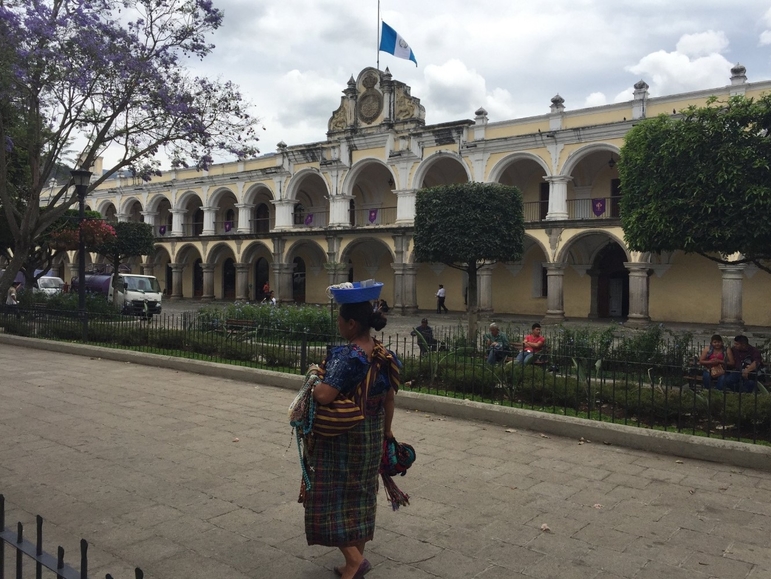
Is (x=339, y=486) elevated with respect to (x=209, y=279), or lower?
lower

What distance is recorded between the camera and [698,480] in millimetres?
4844

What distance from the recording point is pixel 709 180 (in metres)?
9.33

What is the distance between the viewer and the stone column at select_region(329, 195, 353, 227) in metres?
26.5

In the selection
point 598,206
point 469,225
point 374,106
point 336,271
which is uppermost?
point 374,106

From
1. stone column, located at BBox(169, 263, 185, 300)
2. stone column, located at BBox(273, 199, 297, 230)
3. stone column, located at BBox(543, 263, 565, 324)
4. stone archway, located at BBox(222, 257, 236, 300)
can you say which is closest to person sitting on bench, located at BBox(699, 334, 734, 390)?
stone column, located at BBox(543, 263, 565, 324)

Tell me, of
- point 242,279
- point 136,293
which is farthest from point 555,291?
point 242,279

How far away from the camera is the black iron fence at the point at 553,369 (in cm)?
606

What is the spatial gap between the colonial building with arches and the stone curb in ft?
47.1

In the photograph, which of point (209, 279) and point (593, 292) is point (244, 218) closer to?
point (209, 279)

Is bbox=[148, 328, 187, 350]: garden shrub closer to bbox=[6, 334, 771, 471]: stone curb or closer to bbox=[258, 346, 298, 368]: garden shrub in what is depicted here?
bbox=[258, 346, 298, 368]: garden shrub

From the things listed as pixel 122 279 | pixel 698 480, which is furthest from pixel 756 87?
pixel 122 279

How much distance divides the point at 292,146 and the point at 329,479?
26.3m

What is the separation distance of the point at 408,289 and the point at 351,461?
69.8 feet

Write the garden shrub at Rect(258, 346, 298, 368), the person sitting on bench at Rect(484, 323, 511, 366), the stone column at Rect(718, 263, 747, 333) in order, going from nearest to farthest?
1. the person sitting on bench at Rect(484, 323, 511, 366)
2. the garden shrub at Rect(258, 346, 298, 368)
3. the stone column at Rect(718, 263, 747, 333)
